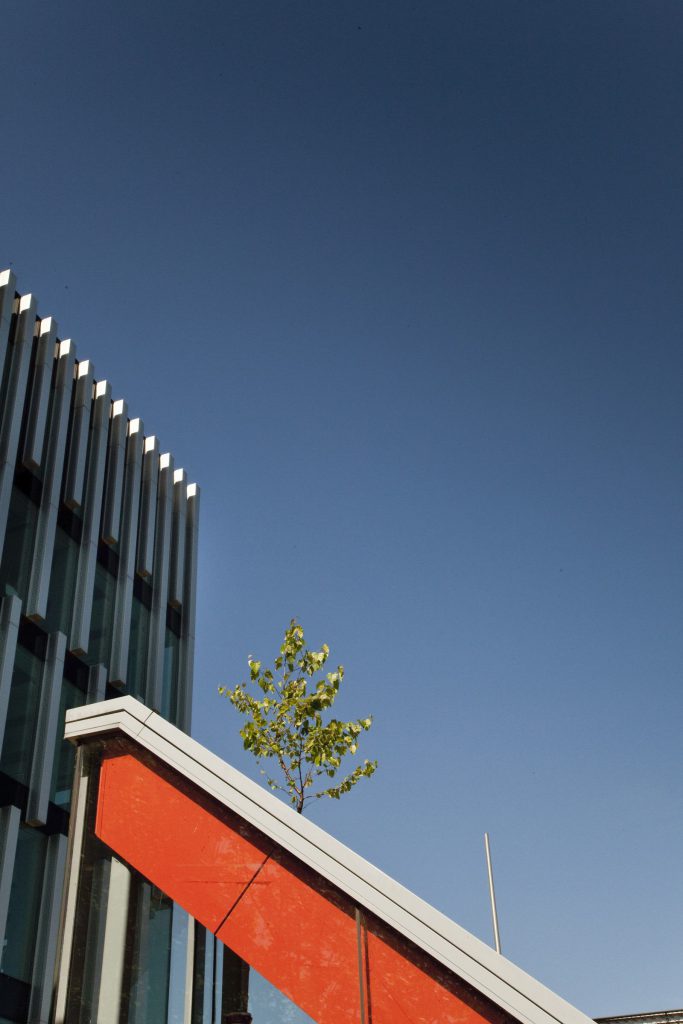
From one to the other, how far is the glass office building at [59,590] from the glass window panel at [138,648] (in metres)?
0.05

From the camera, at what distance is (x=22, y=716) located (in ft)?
81.5

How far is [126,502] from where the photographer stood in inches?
1241

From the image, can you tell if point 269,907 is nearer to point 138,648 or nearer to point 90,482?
point 90,482

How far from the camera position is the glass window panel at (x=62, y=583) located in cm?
2673

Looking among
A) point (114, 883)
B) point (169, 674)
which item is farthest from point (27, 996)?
point (114, 883)

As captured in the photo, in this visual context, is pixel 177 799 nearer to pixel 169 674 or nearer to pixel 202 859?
pixel 202 859

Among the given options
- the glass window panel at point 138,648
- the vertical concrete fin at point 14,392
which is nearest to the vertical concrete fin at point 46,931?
the glass window panel at point 138,648

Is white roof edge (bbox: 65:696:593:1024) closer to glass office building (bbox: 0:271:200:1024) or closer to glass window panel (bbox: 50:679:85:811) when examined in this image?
glass office building (bbox: 0:271:200:1024)

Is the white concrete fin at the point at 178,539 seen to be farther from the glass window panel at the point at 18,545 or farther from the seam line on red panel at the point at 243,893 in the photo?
the seam line on red panel at the point at 243,893

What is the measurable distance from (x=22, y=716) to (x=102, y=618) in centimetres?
481

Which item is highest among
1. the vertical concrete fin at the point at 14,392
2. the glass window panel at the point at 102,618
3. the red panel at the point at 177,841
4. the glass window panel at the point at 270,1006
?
the vertical concrete fin at the point at 14,392

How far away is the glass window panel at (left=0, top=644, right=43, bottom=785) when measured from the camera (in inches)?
942

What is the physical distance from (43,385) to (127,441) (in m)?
5.02

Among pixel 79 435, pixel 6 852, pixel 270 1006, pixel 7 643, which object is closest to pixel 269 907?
pixel 270 1006
